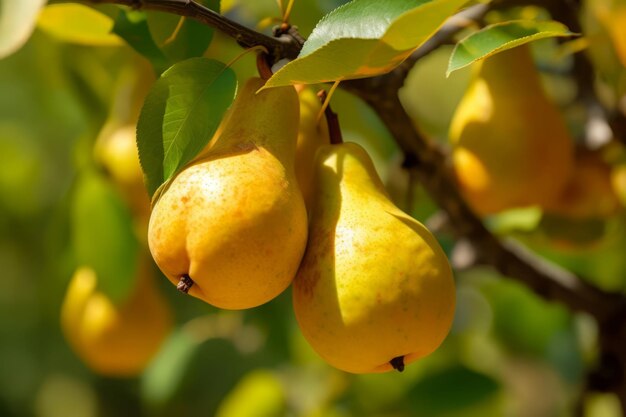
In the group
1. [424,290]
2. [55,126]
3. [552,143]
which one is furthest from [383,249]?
[55,126]

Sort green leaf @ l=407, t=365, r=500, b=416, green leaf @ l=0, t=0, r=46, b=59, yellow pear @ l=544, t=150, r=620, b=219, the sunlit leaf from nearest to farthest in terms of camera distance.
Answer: green leaf @ l=0, t=0, r=46, b=59 < yellow pear @ l=544, t=150, r=620, b=219 < green leaf @ l=407, t=365, r=500, b=416 < the sunlit leaf

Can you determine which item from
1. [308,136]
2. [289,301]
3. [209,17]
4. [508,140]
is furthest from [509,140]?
[289,301]

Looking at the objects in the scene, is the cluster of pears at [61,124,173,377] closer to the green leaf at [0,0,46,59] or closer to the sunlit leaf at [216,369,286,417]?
the sunlit leaf at [216,369,286,417]

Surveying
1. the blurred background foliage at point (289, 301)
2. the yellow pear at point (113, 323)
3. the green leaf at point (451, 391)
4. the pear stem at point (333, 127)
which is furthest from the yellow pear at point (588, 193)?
the yellow pear at point (113, 323)

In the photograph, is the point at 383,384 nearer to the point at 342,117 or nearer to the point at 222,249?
the point at 342,117

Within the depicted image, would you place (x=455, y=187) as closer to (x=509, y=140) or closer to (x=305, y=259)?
(x=509, y=140)

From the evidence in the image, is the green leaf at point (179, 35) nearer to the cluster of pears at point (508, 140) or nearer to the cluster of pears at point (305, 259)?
the cluster of pears at point (305, 259)

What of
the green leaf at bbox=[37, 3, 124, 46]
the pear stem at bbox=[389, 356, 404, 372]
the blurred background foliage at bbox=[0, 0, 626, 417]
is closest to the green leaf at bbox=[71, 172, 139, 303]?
the blurred background foliage at bbox=[0, 0, 626, 417]
